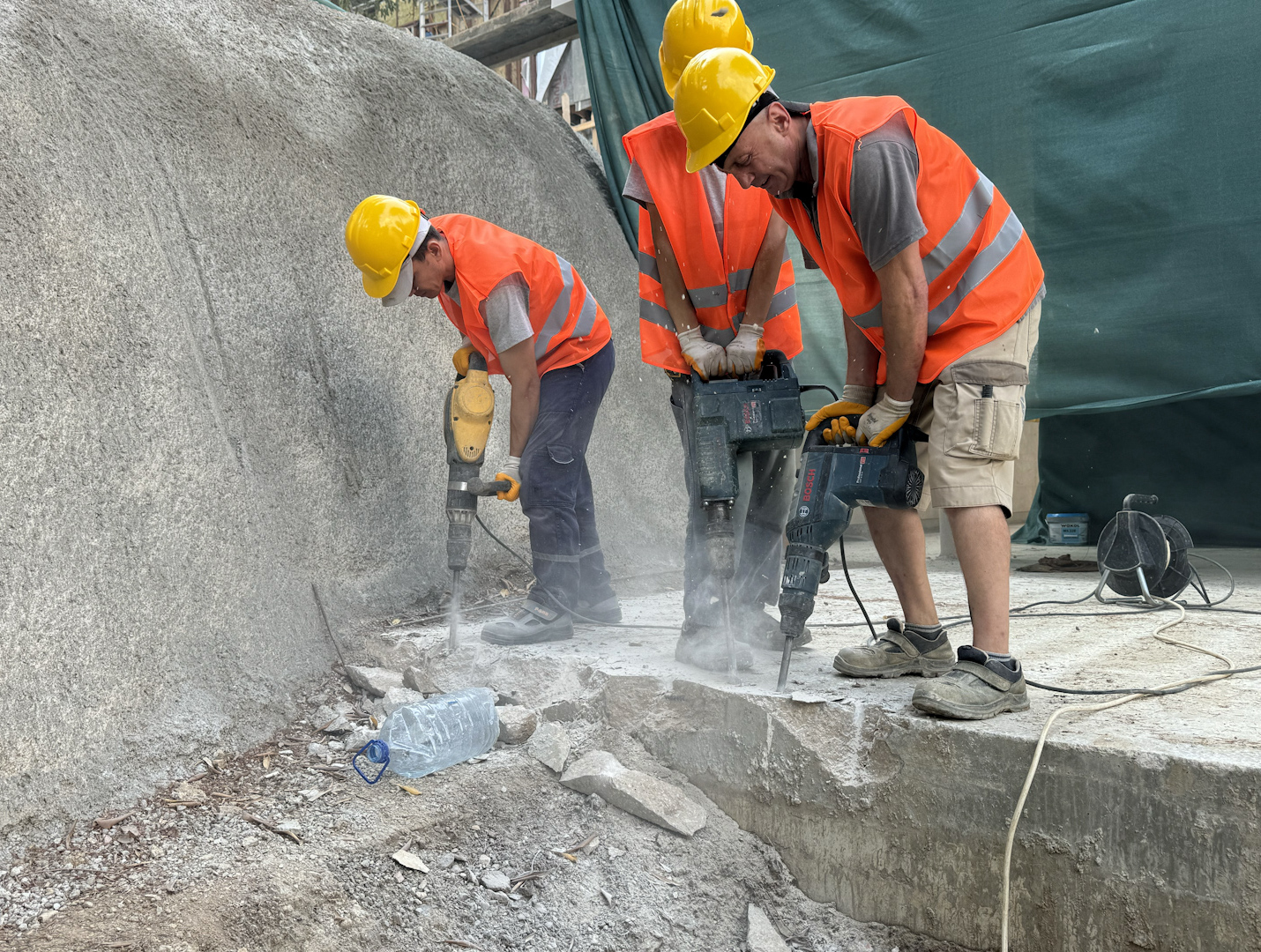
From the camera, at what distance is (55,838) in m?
2.00

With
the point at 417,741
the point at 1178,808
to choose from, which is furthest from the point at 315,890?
the point at 1178,808

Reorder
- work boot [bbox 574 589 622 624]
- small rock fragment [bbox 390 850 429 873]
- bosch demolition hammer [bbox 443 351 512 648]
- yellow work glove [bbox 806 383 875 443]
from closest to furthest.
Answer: small rock fragment [bbox 390 850 429 873] < yellow work glove [bbox 806 383 875 443] < bosch demolition hammer [bbox 443 351 512 648] < work boot [bbox 574 589 622 624]

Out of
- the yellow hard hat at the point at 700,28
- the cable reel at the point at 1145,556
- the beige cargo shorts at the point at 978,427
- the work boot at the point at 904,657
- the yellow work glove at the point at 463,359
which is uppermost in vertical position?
the yellow hard hat at the point at 700,28

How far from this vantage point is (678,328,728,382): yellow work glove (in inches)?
104

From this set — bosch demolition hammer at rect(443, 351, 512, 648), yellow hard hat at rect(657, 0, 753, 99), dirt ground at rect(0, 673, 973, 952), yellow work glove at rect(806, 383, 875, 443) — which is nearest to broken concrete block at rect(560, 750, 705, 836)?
dirt ground at rect(0, 673, 973, 952)

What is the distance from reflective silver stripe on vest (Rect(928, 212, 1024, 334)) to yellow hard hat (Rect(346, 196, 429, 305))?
173 cm

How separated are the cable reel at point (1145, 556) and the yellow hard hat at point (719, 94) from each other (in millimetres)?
2439

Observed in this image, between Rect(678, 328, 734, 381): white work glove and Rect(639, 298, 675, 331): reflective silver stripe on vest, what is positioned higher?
Rect(639, 298, 675, 331): reflective silver stripe on vest

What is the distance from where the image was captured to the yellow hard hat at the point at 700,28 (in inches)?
110

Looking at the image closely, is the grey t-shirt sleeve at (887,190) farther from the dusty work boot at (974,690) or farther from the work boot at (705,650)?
the work boot at (705,650)

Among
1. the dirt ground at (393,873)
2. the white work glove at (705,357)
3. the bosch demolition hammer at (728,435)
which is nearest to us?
the dirt ground at (393,873)

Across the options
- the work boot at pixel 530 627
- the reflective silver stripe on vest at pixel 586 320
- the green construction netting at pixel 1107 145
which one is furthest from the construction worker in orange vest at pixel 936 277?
the green construction netting at pixel 1107 145

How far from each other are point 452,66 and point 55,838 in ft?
14.7

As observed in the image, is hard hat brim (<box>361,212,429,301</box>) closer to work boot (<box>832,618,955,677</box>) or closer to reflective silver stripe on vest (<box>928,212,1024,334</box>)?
reflective silver stripe on vest (<box>928,212,1024,334</box>)
